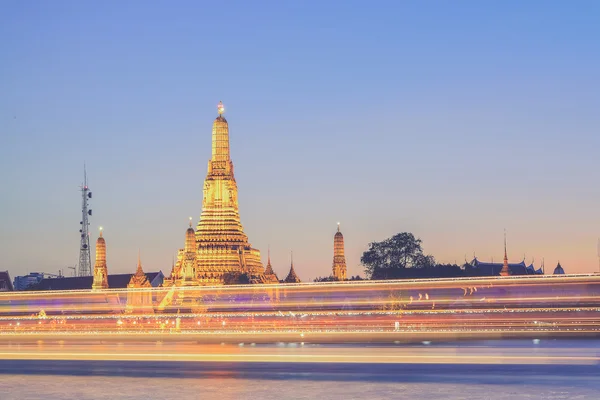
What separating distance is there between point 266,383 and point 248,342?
22.6 metres

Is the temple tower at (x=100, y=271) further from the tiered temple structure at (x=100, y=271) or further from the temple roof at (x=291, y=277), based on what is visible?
the temple roof at (x=291, y=277)

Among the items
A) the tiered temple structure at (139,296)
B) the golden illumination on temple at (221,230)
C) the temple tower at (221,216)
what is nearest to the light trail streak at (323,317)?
the tiered temple structure at (139,296)

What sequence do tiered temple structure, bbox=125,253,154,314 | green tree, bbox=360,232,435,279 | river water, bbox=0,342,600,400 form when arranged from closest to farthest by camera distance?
river water, bbox=0,342,600,400 → tiered temple structure, bbox=125,253,154,314 → green tree, bbox=360,232,435,279

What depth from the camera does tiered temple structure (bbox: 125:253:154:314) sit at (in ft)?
242

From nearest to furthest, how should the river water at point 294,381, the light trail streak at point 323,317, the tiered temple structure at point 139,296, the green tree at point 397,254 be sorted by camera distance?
the river water at point 294,381, the light trail streak at point 323,317, the tiered temple structure at point 139,296, the green tree at point 397,254

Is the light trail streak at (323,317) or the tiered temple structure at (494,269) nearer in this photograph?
the light trail streak at (323,317)

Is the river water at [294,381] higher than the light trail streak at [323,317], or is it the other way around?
the light trail streak at [323,317]

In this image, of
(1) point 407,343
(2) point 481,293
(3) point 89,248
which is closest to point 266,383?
(1) point 407,343

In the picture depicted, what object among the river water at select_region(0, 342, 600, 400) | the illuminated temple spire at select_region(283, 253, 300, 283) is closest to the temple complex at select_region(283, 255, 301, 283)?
the illuminated temple spire at select_region(283, 253, 300, 283)

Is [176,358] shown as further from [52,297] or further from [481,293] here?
[481,293]

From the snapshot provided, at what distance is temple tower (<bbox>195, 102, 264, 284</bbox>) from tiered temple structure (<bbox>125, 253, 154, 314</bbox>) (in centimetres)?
738

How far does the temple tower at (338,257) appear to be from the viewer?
362 feet

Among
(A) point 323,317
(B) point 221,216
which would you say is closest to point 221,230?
(B) point 221,216

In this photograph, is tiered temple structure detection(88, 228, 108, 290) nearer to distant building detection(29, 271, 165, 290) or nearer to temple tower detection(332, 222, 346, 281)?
distant building detection(29, 271, 165, 290)
